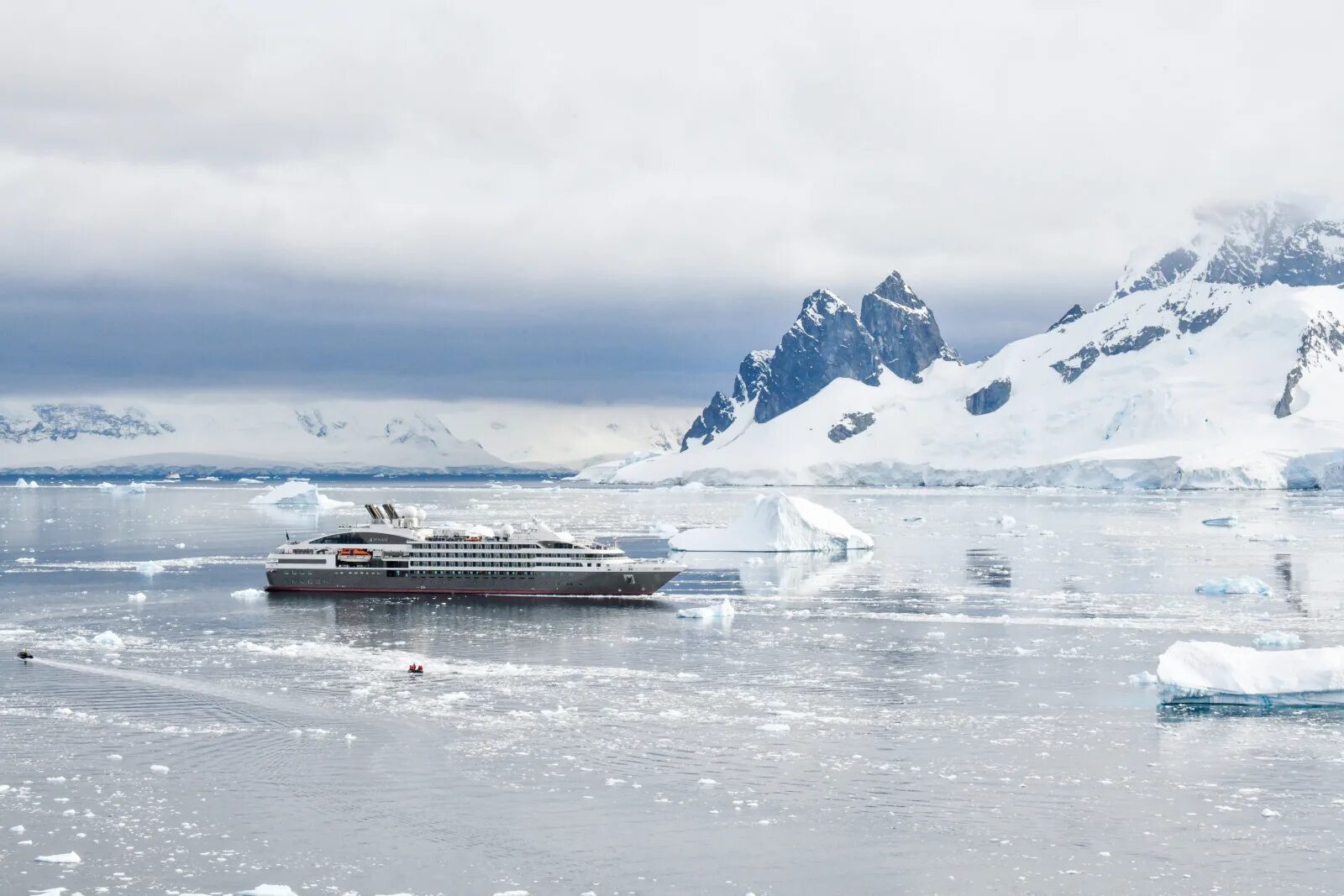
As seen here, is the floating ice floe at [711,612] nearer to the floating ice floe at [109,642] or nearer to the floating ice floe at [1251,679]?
the floating ice floe at [109,642]

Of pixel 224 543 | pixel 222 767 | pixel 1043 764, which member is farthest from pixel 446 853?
pixel 224 543

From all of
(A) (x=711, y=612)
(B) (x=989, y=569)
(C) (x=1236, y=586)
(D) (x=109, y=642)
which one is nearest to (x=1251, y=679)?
(A) (x=711, y=612)

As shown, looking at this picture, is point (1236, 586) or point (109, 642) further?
point (1236, 586)

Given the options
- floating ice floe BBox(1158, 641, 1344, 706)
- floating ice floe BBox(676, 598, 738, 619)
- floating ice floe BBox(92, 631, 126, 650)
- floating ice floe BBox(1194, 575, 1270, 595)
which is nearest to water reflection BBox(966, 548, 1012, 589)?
floating ice floe BBox(1194, 575, 1270, 595)

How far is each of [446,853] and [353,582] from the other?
5433 cm

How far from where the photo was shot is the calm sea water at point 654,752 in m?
26.3

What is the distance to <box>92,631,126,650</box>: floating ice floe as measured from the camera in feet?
176

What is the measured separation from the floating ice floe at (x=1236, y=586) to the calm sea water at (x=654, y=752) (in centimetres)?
109

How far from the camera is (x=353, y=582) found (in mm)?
79438

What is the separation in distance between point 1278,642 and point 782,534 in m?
57.6

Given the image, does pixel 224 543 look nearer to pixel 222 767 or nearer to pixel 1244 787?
pixel 222 767

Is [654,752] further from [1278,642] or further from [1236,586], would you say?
[1236,586]

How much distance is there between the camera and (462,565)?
78.1m

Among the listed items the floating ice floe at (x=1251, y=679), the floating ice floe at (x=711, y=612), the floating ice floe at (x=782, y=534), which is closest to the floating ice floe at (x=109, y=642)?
the floating ice floe at (x=711, y=612)
